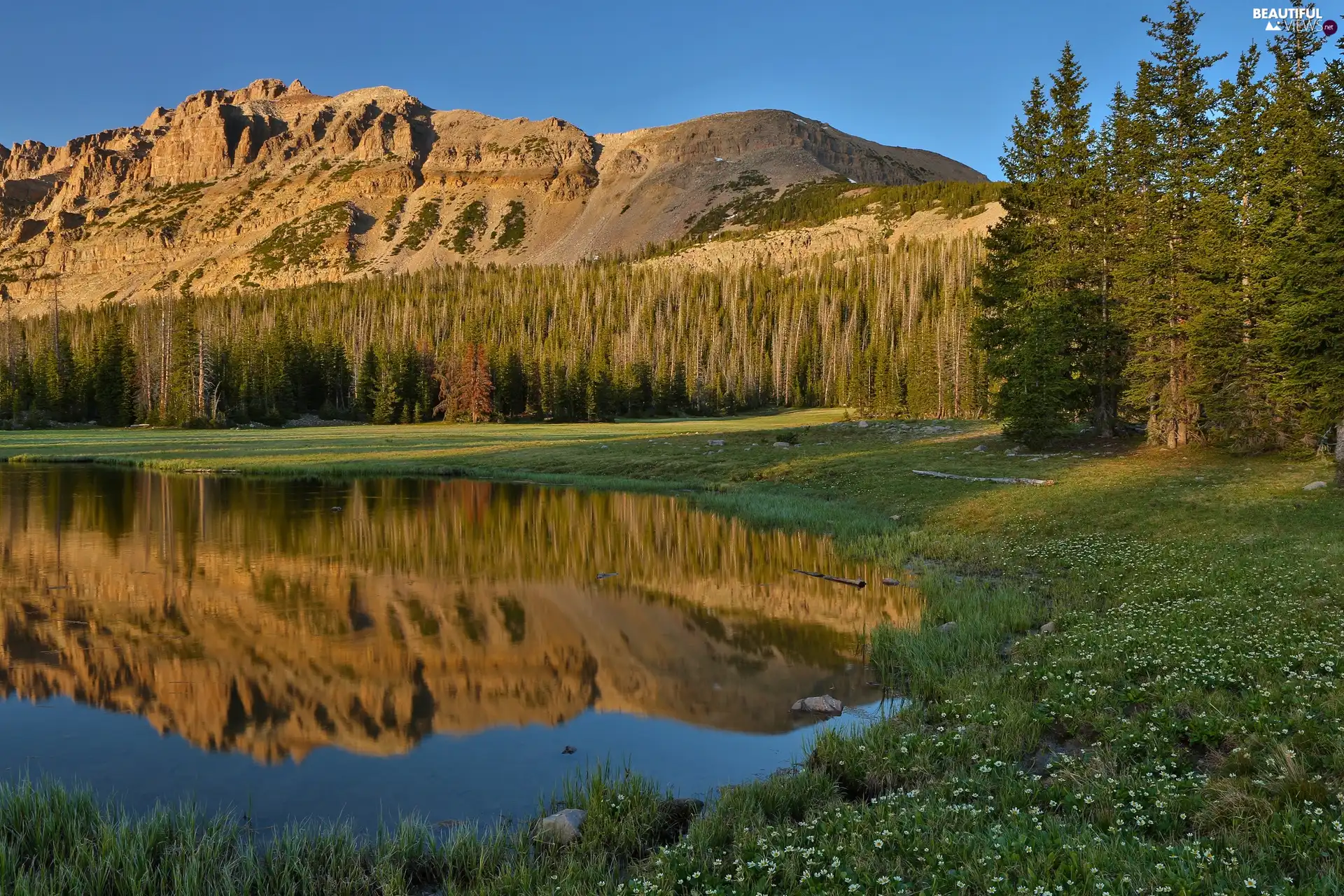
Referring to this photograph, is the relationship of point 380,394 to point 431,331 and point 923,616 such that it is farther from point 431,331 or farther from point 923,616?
point 923,616

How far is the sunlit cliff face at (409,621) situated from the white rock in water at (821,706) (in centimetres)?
42

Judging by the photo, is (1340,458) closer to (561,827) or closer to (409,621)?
(561,827)

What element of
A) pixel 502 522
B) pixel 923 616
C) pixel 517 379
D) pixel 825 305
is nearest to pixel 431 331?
pixel 517 379

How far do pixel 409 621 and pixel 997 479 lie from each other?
2205 centimetres

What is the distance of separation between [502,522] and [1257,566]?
22592 mm

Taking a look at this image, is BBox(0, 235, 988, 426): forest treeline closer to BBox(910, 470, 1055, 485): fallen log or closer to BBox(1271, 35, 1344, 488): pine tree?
BBox(910, 470, 1055, 485): fallen log

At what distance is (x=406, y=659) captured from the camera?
44.9ft

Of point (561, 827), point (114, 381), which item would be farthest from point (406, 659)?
point (114, 381)

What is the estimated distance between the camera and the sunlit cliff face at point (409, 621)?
38.1 feet

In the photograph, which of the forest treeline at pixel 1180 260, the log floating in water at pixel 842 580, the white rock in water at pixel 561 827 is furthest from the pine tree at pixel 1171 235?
the white rock in water at pixel 561 827

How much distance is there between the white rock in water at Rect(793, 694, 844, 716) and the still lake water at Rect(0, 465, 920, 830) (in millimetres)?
321

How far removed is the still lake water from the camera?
9.37 metres

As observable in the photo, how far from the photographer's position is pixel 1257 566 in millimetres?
15219

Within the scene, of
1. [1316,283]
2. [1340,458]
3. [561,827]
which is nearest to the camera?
[561,827]
